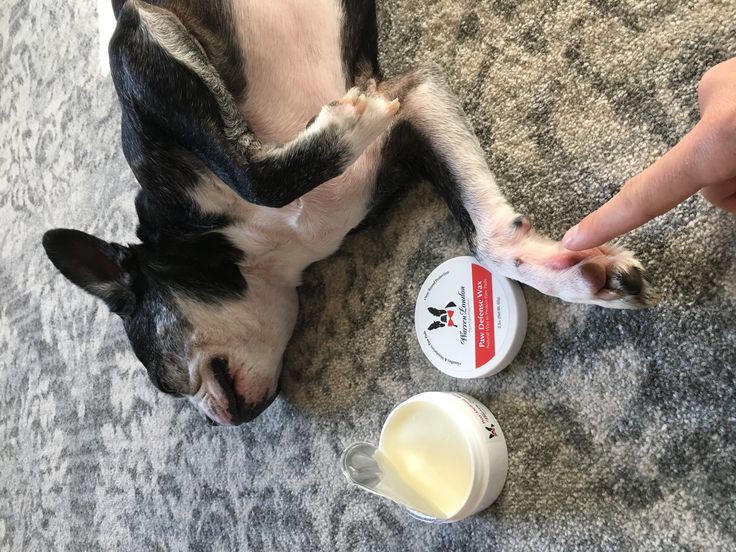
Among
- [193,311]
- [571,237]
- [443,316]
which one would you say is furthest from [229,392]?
[571,237]

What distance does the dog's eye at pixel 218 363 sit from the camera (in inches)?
64.1

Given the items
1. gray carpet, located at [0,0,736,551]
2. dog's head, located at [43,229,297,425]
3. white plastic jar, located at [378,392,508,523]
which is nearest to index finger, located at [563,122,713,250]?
gray carpet, located at [0,0,736,551]

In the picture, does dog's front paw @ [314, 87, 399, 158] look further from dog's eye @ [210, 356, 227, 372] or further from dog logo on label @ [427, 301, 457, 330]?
dog's eye @ [210, 356, 227, 372]

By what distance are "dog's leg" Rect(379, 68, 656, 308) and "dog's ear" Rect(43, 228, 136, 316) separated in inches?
28.9

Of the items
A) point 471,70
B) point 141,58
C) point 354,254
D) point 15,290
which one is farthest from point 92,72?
point 471,70

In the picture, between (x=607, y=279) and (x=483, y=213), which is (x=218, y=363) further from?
(x=607, y=279)

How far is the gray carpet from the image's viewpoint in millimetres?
1104

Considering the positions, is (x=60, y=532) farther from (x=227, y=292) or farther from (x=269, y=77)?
(x=269, y=77)

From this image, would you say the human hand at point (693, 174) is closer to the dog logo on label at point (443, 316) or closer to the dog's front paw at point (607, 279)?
the dog's front paw at point (607, 279)

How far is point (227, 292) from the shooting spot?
161 cm

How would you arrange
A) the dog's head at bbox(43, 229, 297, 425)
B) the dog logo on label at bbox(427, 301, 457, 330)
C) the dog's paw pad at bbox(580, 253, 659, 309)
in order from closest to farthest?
1. the dog's paw pad at bbox(580, 253, 659, 309)
2. the dog logo on label at bbox(427, 301, 457, 330)
3. the dog's head at bbox(43, 229, 297, 425)

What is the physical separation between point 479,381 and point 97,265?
3.27ft

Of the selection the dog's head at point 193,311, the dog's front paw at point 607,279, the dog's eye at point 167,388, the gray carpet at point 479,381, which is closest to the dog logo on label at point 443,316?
the gray carpet at point 479,381

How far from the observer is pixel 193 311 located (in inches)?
62.6
